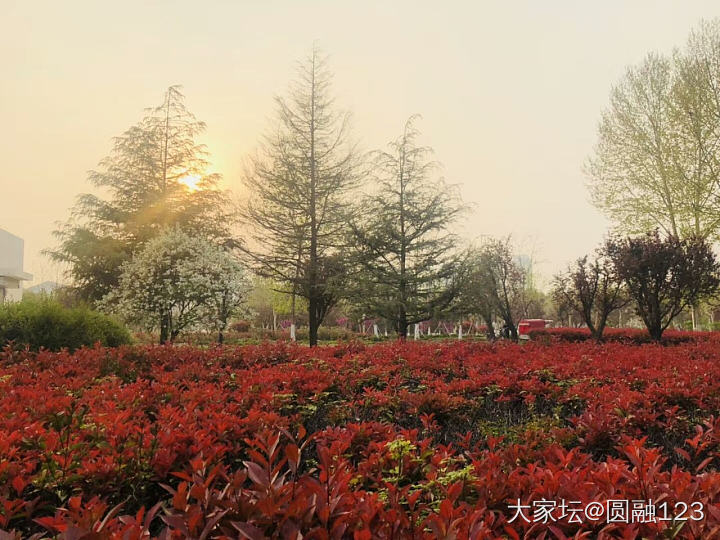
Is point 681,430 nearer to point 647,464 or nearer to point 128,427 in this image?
point 647,464

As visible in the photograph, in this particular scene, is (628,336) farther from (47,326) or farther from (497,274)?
(47,326)

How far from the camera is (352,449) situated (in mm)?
2625

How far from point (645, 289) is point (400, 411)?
9.77 metres

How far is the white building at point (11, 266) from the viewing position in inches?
1264

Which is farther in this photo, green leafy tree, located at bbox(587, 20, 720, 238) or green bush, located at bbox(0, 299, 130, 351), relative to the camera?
green leafy tree, located at bbox(587, 20, 720, 238)

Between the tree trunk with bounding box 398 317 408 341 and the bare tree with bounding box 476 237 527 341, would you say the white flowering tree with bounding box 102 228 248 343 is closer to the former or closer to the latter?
the tree trunk with bounding box 398 317 408 341

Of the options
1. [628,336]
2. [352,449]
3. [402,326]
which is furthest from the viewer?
[402,326]

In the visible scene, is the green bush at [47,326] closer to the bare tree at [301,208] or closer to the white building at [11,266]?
the bare tree at [301,208]

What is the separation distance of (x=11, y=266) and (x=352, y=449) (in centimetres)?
4777

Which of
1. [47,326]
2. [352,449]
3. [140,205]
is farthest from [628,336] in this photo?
[140,205]

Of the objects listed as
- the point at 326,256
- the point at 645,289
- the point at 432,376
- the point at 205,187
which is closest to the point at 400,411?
the point at 432,376

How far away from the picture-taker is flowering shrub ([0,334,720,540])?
4.91 feet

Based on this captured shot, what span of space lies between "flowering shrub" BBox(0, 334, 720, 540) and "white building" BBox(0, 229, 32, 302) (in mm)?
32018

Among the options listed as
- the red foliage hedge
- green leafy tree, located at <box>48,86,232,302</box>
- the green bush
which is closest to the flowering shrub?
the green bush
